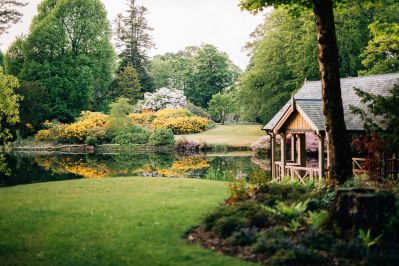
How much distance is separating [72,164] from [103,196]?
16.9 m

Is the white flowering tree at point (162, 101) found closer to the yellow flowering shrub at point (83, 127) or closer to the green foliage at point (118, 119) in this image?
the yellow flowering shrub at point (83, 127)

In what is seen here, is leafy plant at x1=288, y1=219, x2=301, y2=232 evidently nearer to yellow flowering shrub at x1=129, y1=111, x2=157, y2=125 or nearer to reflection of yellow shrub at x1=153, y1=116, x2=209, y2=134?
reflection of yellow shrub at x1=153, y1=116, x2=209, y2=134

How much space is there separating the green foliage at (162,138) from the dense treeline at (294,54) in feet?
25.7

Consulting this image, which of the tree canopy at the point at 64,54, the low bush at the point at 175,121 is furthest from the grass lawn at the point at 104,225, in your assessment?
the tree canopy at the point at 64,54

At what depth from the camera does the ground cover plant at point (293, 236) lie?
20.1 feet

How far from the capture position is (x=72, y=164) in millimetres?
27594

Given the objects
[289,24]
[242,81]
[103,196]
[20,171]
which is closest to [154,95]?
[242,81]

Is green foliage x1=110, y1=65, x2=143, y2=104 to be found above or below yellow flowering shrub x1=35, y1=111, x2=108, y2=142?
above

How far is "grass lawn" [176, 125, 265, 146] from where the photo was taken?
4030 cm

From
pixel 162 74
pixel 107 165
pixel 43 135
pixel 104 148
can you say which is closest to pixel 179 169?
pixel 107 165

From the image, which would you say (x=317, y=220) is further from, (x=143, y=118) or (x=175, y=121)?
(x=143, y=118)

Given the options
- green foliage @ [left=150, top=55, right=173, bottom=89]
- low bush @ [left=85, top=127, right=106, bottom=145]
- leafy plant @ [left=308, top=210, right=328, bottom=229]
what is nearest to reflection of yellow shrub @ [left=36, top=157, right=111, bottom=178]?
low bush @ [left=85, top=127, right=106, bottom=145]

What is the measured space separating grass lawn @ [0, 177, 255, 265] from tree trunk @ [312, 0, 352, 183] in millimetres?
3295

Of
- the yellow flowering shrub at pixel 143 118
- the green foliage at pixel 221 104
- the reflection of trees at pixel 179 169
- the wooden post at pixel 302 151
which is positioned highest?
the green foliage at pixel 221 104
